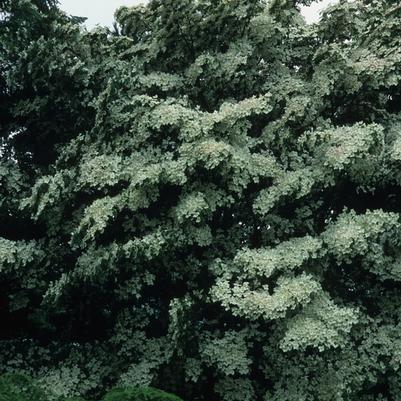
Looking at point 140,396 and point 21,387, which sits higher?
point 140,396

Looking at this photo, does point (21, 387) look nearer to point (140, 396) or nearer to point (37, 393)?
point (37, 393)

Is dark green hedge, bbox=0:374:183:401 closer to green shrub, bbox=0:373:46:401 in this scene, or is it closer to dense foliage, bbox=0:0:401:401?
green shrub, bbox=0:373:46:401

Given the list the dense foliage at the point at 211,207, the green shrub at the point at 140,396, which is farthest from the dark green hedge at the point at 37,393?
the dense foliage at the point at 211,207

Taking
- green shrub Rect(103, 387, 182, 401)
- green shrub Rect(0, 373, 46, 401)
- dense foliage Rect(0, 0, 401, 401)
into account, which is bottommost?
green shrub Rect(0, 373, 46, 401)

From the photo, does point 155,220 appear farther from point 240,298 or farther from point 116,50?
point 116,50

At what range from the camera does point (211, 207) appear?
1145cm

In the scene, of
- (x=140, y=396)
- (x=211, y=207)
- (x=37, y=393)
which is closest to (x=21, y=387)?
(x=37, y=393)

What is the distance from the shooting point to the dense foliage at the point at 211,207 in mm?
11352

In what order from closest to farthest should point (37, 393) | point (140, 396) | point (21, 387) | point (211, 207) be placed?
point (140, 396)
point (21, 387)
point (37, 393)
point (211, 207)

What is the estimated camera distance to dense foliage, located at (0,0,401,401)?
37.2ft

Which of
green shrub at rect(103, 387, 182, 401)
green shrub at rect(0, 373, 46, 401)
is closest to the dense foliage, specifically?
green shrub at rect(0, 373, 46, 401)

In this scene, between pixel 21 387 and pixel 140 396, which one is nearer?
pixel 140 396

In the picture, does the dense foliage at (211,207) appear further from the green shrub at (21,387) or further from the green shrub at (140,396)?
the green shrub at (140,396)

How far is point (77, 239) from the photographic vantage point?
11734 mm
